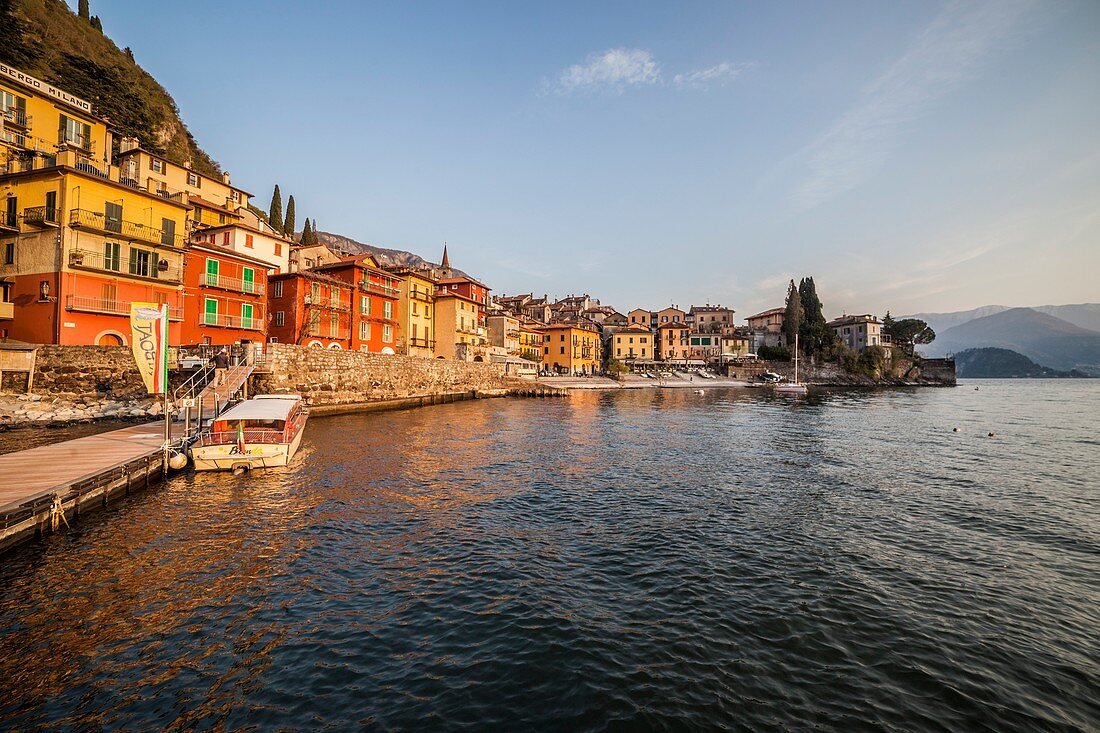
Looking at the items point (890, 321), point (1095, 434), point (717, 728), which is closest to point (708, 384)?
point (1095, 434)

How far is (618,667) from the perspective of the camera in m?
7.43

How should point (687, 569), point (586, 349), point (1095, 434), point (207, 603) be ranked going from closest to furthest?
point (207, 603), point (687, 569), point (1095, 434), point (586, 349)

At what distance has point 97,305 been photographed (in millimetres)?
31531

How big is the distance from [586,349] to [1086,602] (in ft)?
317

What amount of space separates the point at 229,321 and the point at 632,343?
90523 mm

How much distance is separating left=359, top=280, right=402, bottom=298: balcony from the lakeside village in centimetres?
17

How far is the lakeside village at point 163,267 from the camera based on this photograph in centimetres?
3059

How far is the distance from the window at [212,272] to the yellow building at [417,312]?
68.9 feet

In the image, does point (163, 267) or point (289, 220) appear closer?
point (163, 267)

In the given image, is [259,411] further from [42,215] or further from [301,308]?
[301,308]

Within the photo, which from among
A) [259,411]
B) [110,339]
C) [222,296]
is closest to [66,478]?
[259,411]

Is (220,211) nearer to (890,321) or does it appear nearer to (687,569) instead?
(687,569)

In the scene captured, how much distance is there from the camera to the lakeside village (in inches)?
1204

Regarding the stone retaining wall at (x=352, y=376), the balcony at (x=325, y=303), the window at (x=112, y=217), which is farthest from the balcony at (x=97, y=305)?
the balcony at (x=325, y=303)
